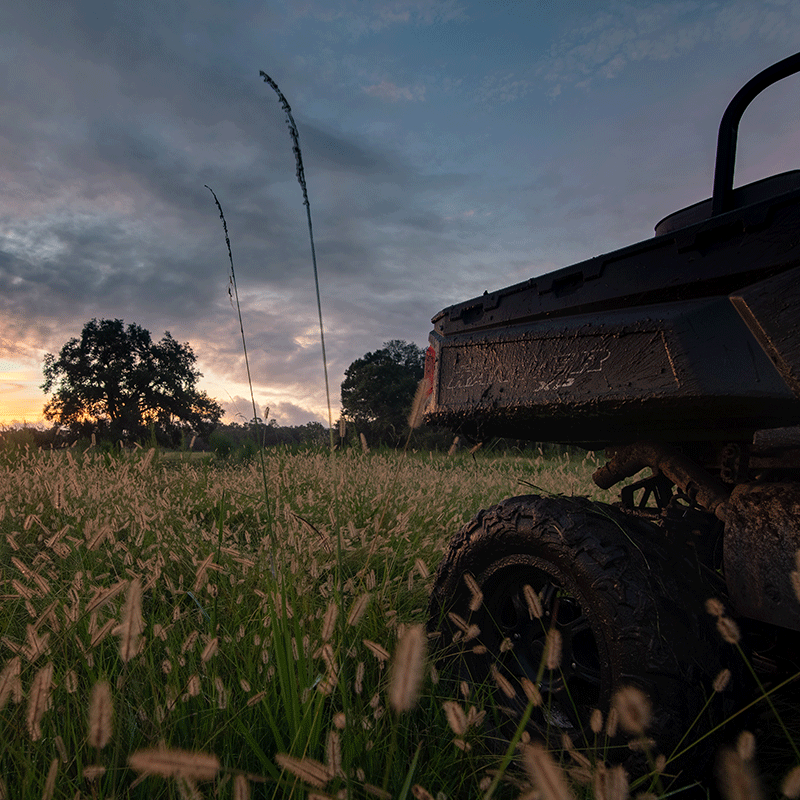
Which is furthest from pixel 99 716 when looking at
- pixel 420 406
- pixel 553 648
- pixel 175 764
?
pixel 420 406

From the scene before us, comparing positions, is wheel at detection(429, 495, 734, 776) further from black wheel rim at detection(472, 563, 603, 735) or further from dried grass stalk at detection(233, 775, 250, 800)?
dried grass stalk at detection(233, 775, 250, 800)

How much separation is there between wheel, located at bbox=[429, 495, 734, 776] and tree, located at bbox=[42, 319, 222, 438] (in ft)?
115

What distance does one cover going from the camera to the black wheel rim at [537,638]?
167cm

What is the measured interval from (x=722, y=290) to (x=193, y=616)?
2.63m

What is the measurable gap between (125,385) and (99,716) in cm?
4199

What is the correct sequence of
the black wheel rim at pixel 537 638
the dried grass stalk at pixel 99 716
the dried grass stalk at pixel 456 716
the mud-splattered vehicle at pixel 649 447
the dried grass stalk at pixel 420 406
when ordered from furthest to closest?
the dried grass stalk at pixel 420 406 < the black wheel rim at pixel 537 638 < the mud-splattered vehicle at pixel 649 447 < the dried grass stalk at pixel 456 716 < the dried grass stalk at pixel 99 716

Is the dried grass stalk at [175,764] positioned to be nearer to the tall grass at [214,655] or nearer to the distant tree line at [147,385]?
the tall grass at [214,655]

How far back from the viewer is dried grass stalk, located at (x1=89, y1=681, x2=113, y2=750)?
90 cm

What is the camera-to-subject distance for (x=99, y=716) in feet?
3.03

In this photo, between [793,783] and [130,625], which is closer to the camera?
[793,783]

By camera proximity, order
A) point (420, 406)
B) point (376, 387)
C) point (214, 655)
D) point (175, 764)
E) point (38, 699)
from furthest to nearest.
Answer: point (376, 387)
point (420, 406)
point (214, 655)
point (38, 699)
point (175, 764)

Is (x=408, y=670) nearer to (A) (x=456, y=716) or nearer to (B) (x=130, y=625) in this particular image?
(A) (x=456, y=716)

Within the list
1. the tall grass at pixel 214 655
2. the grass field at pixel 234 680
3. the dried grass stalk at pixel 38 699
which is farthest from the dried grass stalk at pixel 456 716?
the dried grass stalk at pixel 38 699

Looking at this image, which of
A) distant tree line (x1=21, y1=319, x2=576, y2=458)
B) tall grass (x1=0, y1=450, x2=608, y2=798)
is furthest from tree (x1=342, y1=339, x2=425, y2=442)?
tall grass (x1=0, y1=450, x2=608, y2=798)
